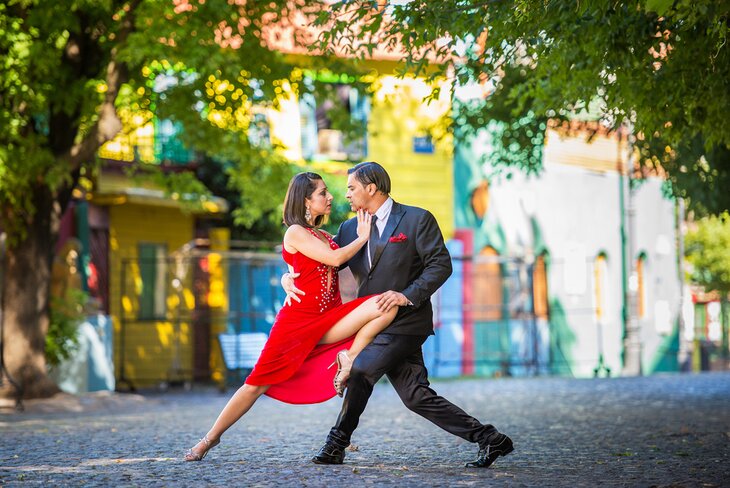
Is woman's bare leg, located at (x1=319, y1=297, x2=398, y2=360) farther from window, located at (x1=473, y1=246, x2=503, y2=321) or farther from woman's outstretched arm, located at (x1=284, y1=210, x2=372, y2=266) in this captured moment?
window, located at (x1=473, y1=246, x2=503, y2=321)

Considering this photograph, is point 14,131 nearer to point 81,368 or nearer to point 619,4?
point 81,368

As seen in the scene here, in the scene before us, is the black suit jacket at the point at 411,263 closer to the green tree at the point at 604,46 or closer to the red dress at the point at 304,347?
the red dress at the point at 304,347

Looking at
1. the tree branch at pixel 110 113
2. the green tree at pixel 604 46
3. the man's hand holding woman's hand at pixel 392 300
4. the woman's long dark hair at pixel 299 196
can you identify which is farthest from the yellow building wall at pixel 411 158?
the man's hand holding woman's hand at pixel 392 300

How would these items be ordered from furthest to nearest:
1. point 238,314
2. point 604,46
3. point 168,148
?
point 168,148
point 238,314
point 604,46

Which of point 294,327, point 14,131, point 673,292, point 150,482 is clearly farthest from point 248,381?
point 673,292

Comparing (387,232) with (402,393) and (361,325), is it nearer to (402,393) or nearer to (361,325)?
(361,325)

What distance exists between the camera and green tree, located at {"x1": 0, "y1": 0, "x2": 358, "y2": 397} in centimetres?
1688

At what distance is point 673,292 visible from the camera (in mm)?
38719

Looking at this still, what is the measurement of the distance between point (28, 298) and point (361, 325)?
11132 mm

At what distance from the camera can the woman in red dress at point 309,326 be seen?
27.1 feet

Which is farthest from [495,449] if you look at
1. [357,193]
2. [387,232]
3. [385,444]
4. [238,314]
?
[238,314]

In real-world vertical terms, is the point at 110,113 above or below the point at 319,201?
above

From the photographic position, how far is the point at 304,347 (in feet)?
27.4

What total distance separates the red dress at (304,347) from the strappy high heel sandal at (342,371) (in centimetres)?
11
